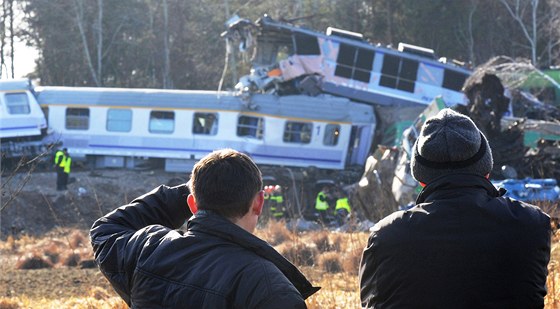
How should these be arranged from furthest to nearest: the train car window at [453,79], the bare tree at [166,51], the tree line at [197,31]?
the bare tree at [166,51]
the tree line at [197,31]
the train car window at [453,79]

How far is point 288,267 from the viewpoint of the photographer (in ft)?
10.4

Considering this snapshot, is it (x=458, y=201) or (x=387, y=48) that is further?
(x=387, y=48)

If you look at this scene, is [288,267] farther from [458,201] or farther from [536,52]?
[536,52]

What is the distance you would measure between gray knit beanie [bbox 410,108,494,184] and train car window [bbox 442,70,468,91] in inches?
1193

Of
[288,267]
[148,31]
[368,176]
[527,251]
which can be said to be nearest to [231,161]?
[288,267]

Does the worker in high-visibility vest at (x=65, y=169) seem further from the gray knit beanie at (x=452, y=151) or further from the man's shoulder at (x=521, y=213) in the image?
the man's shoulder at (x=521, y=213)

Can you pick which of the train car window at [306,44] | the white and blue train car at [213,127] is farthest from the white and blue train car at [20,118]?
the train car window at [306,44]

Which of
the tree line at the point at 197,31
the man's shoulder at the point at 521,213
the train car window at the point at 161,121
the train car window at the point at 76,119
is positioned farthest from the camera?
the tree line at the point at 197,31

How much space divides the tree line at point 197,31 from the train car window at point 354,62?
12433 millimetres

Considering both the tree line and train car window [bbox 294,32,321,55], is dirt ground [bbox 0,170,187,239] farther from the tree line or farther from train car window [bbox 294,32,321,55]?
the tree line

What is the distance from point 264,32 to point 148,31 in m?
18.2

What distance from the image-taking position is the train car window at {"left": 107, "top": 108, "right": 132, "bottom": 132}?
105 ft

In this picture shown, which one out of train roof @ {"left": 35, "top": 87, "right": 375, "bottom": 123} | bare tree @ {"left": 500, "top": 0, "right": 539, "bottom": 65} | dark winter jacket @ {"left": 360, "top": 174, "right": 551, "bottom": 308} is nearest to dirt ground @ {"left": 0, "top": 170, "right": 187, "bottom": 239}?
train roof @ {"left": 35, "top": 87, "right": 375, "bottom": 123}

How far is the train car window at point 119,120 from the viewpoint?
105 ft
